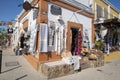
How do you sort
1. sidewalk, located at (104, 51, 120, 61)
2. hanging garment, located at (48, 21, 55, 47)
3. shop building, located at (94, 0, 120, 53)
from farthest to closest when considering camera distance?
shop building, located at (94, 0, 120, 53), sidewalk, located at (104, 51, 120, 61), hanging garment, located at (48, 21, 55, 47)

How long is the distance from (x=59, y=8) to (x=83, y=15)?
2.84m

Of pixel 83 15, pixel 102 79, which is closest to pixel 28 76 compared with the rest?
pixel 102 79

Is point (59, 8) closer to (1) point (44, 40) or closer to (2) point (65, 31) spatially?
(2) point (65, 31)

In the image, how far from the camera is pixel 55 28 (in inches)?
324

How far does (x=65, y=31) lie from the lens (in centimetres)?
905

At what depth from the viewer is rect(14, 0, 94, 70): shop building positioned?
756 centimetres

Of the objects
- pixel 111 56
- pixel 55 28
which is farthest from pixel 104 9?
pixel 55 28

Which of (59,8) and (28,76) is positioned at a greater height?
(59,8)

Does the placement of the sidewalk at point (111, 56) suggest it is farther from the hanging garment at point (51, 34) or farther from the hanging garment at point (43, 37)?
the hanging garment at point (43, 37)

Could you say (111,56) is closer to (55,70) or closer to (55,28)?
(55,28)

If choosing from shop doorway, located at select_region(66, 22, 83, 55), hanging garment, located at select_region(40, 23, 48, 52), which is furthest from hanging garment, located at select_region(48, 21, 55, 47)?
shop doorway, located at select_region(66, 22, 83, 55)

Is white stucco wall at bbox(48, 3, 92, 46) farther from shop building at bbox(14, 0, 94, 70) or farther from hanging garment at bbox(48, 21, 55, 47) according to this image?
hanging garment at bbox(48, 21, 55, 47)


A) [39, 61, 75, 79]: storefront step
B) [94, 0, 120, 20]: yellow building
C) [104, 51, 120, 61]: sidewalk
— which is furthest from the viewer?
[94, 0, 120, 20]: yellow building

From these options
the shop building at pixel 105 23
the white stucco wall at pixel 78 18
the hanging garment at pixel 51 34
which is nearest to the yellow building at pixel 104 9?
the shop building at pixel 105 23
